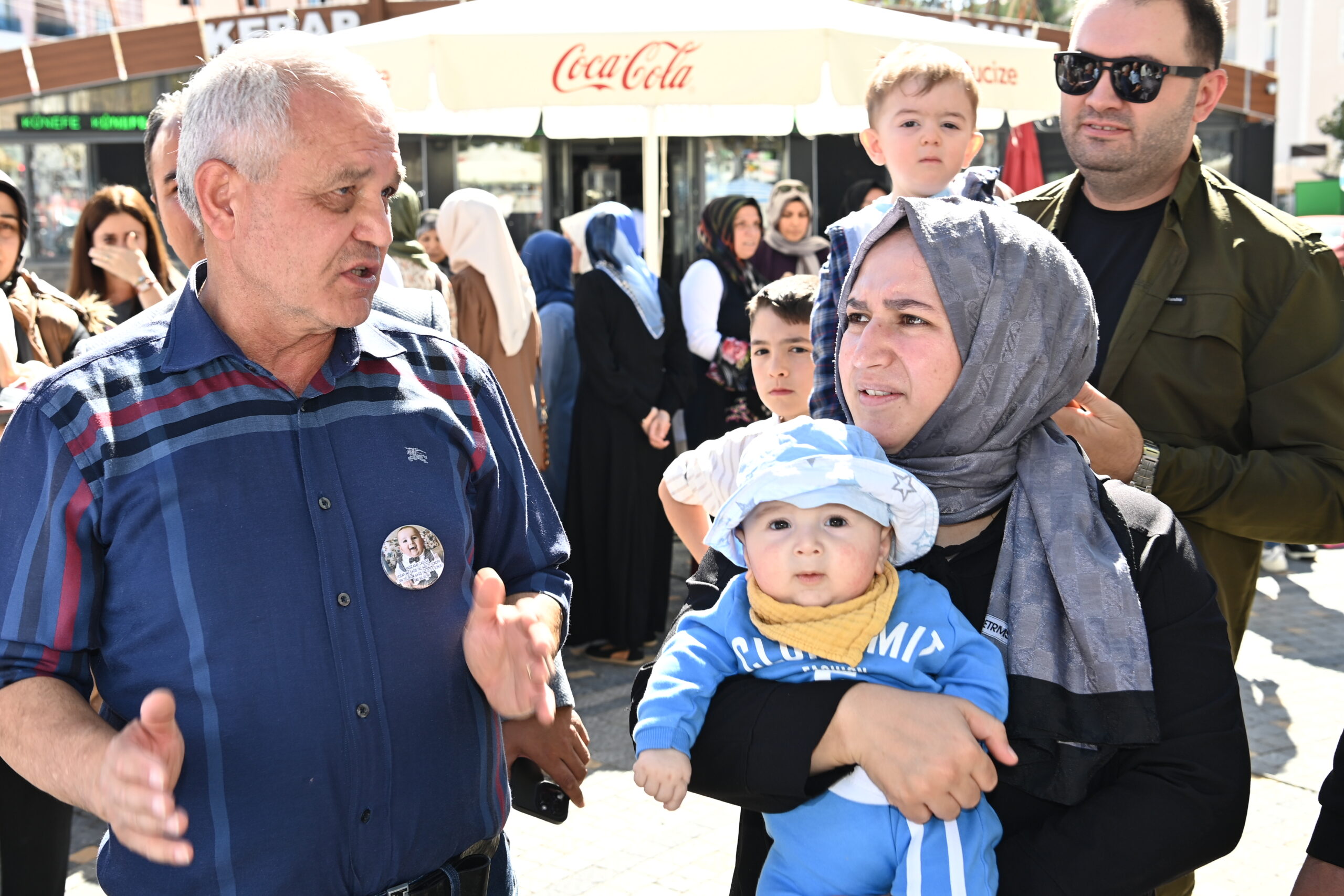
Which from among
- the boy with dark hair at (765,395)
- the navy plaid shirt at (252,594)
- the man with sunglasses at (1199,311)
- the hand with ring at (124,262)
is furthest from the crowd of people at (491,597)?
the hand with ring at (124,262)

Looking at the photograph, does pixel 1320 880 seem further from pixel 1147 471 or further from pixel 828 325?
pixel 828 325

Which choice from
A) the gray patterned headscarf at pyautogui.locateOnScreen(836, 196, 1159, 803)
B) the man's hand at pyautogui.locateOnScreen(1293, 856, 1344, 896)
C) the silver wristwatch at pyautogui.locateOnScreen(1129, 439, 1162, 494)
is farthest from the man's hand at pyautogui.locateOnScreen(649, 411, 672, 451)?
the man's hand at pyautogui.locateOnScreen(1293, 856, 1344, 896)

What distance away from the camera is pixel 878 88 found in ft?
13.4

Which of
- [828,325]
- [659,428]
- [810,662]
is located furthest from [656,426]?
[810,662]

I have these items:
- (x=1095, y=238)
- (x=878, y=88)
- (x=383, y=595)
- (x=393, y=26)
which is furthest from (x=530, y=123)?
(x=383, y=595)

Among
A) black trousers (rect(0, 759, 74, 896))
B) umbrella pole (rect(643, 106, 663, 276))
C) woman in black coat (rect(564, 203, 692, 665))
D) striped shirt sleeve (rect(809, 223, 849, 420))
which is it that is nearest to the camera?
striped shirt sleeve (rect(809, 223, 849, 420))

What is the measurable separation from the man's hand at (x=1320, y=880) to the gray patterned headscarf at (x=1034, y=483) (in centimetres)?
A: 41

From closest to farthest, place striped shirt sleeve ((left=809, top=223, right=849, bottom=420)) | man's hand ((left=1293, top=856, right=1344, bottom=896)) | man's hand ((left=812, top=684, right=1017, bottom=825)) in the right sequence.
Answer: man's hand ((left=812, top=684, right=1017, bottom=825)) → man's hand ((left=1293, top=856, right=1344, bottom=896)) → striped shirt sleeve ((left=809, top=223, right=849, bottom=420))

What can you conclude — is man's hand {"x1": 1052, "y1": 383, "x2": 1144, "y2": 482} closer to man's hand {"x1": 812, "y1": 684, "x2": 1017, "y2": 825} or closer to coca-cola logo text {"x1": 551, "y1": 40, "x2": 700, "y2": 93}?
man's hand {"x1": 812, "y1": 684, "x2": 1017, "y2": 825}

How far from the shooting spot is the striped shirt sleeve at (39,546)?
5.91 ft

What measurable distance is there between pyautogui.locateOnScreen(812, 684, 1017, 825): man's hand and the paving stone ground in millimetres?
2525

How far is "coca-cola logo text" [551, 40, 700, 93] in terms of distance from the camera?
242 inches

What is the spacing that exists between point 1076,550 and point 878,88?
8.53 feet

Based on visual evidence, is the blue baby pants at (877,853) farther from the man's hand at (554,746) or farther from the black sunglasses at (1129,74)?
the black sunglasses at (1129,74)
